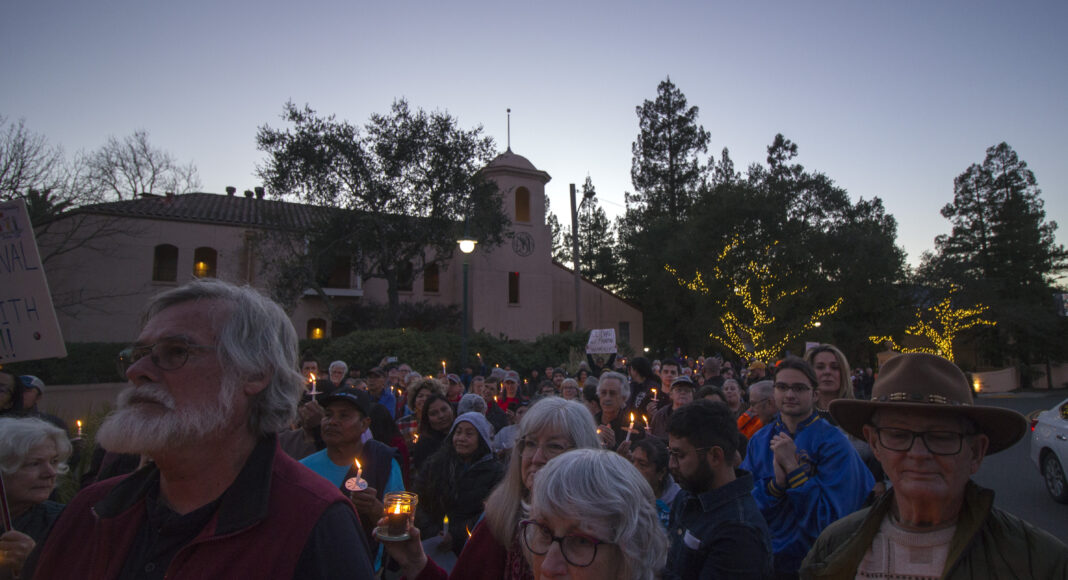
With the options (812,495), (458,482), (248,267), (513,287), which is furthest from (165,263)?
(812,495)

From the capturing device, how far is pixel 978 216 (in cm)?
4856

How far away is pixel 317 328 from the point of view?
2844cm

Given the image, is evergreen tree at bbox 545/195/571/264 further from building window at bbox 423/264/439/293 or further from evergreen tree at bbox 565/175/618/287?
building window at bbox 423/264/439/293

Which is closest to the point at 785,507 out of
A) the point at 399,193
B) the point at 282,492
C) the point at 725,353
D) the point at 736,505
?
the point at 736,505

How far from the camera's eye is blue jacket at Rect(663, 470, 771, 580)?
2557 millimetres

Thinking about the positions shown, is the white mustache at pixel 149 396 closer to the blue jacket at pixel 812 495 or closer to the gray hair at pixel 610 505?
the gray hair at pixel 610 505

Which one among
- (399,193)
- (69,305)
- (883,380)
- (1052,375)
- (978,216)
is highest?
(978,216)

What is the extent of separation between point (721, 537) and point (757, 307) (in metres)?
34.7

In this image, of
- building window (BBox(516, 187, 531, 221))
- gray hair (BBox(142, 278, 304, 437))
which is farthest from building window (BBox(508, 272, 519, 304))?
gray hair (BBox(142, 278, 304, 437))

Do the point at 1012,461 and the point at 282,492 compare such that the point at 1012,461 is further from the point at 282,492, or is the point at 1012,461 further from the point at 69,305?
the point at 69,305

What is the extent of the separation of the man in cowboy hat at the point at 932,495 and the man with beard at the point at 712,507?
44cm

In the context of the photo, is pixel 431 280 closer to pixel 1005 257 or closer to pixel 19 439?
pixel 19 439

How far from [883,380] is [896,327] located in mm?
41438

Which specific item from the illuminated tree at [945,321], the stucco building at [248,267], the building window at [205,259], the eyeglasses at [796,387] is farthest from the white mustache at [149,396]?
the illuminated tree at [945,321]
